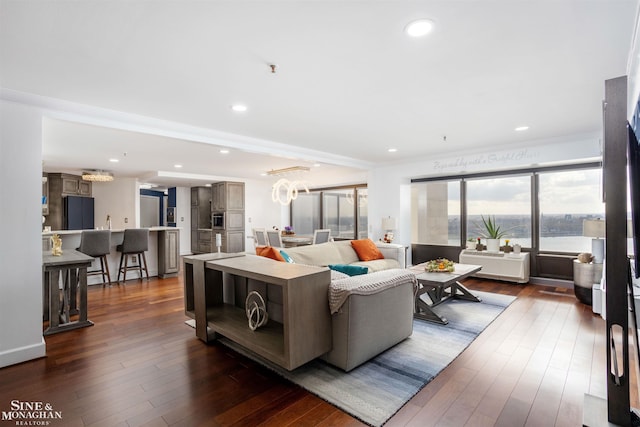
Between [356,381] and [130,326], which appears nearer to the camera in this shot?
[356,381]

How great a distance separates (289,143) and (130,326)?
128 inches

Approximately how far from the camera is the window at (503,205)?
572 cm

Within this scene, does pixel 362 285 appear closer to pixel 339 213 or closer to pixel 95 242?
pixel 95 242

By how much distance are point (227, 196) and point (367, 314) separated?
22.5ft

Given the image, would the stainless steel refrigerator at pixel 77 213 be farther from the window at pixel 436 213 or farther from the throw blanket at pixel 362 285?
the window at pixel 436 213

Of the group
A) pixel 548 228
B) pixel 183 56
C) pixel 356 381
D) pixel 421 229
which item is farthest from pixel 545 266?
pixel 183 56

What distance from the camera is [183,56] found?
2191 millimetres

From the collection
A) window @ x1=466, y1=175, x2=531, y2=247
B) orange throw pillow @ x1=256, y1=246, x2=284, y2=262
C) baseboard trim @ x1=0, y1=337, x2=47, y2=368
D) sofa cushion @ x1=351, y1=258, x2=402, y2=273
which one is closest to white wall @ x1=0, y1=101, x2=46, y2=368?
baseboard trim @ x1=0, y1=337, x2=47, y2=368

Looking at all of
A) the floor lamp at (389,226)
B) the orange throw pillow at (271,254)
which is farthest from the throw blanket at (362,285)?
the floor lamp at (389,226)

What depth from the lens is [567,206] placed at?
5.31 metres

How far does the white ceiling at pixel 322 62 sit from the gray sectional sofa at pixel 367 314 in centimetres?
172

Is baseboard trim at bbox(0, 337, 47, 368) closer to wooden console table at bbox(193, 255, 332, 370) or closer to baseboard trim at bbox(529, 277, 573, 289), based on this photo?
wooden console table at bbox(193, 255, 332, 370)

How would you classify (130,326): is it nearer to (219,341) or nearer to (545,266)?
(219,341)

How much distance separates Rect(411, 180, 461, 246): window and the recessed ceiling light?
201 inches
